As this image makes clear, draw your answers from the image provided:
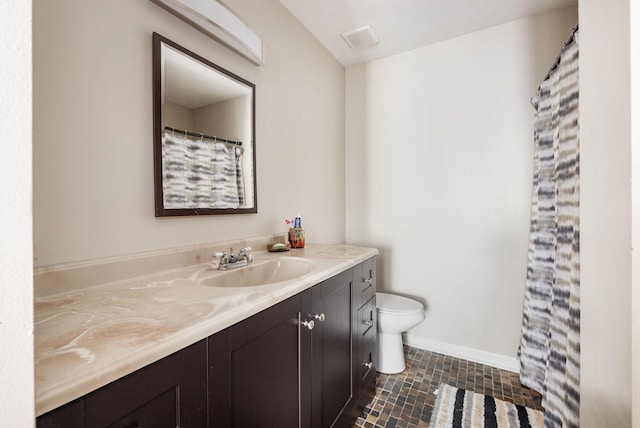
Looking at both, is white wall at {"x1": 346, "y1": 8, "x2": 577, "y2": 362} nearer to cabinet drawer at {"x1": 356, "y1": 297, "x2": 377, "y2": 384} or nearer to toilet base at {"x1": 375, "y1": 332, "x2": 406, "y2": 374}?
toilet base at {"x1": 375, "y1": 332, "x2": 406, "y2": 374}

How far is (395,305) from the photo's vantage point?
1.96 m

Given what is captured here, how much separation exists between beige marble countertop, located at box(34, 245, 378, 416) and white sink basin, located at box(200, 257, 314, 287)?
101mm

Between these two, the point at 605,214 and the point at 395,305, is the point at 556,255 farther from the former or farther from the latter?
the point at 395,305

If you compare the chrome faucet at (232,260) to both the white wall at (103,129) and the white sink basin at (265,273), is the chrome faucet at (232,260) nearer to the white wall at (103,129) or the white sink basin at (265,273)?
the white sink basin at (265,273)

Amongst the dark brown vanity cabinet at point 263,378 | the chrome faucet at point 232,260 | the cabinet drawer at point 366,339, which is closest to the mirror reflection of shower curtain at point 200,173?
the chrome faucet at point 232,260

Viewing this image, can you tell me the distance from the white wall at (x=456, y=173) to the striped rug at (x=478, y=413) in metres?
0.48

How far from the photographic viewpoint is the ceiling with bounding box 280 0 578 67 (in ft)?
5.90

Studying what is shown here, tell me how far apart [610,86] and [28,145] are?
137 centimetres

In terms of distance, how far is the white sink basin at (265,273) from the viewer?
118cm

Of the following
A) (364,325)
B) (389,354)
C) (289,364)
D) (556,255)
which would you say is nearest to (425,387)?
(389,354)

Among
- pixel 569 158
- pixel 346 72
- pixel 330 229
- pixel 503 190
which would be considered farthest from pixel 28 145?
pixel 346 72

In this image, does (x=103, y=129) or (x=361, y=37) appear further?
(x=361, y=37)

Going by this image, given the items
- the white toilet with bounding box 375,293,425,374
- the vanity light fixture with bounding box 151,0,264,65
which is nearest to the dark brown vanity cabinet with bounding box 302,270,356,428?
the white toilet with bounding box 375,293,425,374

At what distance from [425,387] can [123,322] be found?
6.04ft
